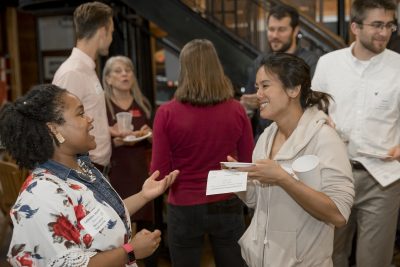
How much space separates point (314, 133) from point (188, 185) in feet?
3.44

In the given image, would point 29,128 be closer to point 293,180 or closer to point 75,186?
point 75,186

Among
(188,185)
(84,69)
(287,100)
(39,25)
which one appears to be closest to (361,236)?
(188,185)

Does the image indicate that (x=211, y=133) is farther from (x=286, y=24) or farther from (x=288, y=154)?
(x=286, y=24)

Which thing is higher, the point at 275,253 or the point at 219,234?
the point at 275,253

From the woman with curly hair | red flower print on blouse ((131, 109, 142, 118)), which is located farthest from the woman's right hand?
red flower print on blouse ((131, 109, 142, 118))

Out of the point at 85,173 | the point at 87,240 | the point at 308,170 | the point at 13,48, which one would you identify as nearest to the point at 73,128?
the point at 85,173

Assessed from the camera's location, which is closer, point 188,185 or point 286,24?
point 188,185

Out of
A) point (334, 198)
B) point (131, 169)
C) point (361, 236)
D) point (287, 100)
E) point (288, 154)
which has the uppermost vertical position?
point (287, 100)

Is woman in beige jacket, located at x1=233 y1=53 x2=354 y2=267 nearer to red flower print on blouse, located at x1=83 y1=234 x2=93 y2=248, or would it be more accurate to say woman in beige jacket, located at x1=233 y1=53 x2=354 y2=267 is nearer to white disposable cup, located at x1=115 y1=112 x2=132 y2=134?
red flower print on blouse, located at x1=83 y1=234 x2=93 y2=248

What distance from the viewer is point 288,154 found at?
2.01 meters

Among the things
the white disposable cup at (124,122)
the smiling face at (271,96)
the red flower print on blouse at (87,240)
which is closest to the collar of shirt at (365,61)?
the smiling face at (271,96)

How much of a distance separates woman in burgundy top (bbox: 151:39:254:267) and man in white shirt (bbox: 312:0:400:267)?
59 cm

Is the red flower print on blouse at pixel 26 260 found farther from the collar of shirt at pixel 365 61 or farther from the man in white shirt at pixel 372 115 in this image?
the collar of shirt at pixel 365 61

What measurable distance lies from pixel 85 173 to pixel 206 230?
3.80 ft
